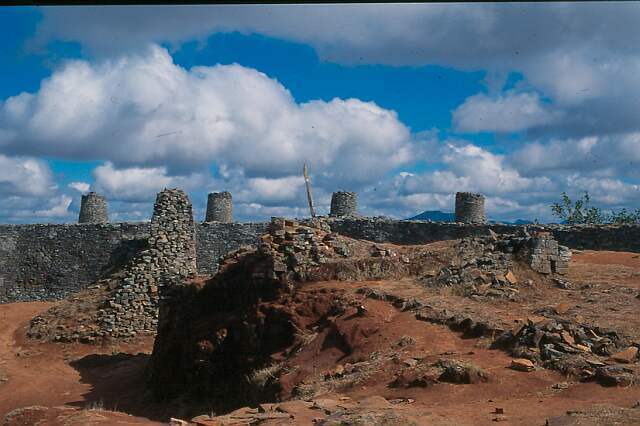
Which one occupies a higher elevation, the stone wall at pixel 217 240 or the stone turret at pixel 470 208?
the stone turret at pixel 470 208

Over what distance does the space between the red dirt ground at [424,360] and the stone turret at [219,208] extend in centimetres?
982

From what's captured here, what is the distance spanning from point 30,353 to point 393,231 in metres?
14.9

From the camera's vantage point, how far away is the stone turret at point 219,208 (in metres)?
30.8

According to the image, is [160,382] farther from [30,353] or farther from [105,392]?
[30,353]

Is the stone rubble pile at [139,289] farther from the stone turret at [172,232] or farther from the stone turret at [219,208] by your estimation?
the stone turret at [219,208]

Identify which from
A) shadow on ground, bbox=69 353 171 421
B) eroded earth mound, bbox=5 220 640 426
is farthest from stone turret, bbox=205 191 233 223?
eroded earth mound, bbox=5 220 640 426

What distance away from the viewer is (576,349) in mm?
9492

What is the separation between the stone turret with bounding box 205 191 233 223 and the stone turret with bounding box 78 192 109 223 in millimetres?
5654

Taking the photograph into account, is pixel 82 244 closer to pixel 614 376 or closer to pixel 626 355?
pixel 626 355

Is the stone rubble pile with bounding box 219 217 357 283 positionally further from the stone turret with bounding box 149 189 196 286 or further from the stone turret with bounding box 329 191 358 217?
the stone turret with bounding box 329 191 358 217

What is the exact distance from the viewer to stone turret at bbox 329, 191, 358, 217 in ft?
99.0

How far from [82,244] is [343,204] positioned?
12947 mm

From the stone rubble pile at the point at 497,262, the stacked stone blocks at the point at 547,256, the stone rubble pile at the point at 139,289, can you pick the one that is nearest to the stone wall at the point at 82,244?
the stone rubble pile at the point at 139,289

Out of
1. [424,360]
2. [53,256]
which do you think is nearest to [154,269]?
[53,256]
